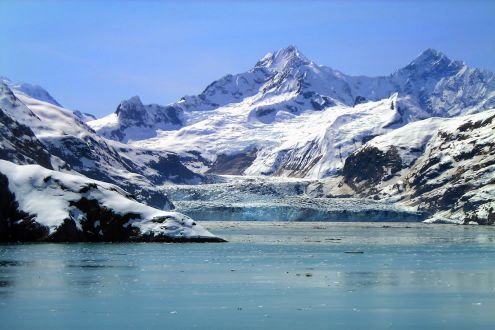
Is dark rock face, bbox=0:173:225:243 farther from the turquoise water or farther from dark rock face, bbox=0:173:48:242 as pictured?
the turquoise water

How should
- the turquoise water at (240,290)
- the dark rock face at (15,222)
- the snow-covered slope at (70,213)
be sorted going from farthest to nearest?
the snow-covered slope at (70,213), the dark rock face at (15,222), the turquoise water at (240,290)

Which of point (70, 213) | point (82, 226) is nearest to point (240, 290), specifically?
point (70, 213)

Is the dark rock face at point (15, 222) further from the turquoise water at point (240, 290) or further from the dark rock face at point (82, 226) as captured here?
the turquoise water at point (240, 290)

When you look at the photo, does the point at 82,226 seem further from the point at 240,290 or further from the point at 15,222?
the point at 240,290

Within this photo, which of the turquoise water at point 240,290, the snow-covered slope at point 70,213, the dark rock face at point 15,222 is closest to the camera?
the turquoise water at point 240,290

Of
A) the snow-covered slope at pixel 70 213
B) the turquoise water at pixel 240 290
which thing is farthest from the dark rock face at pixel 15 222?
the turquoise water at pixel 240 290
